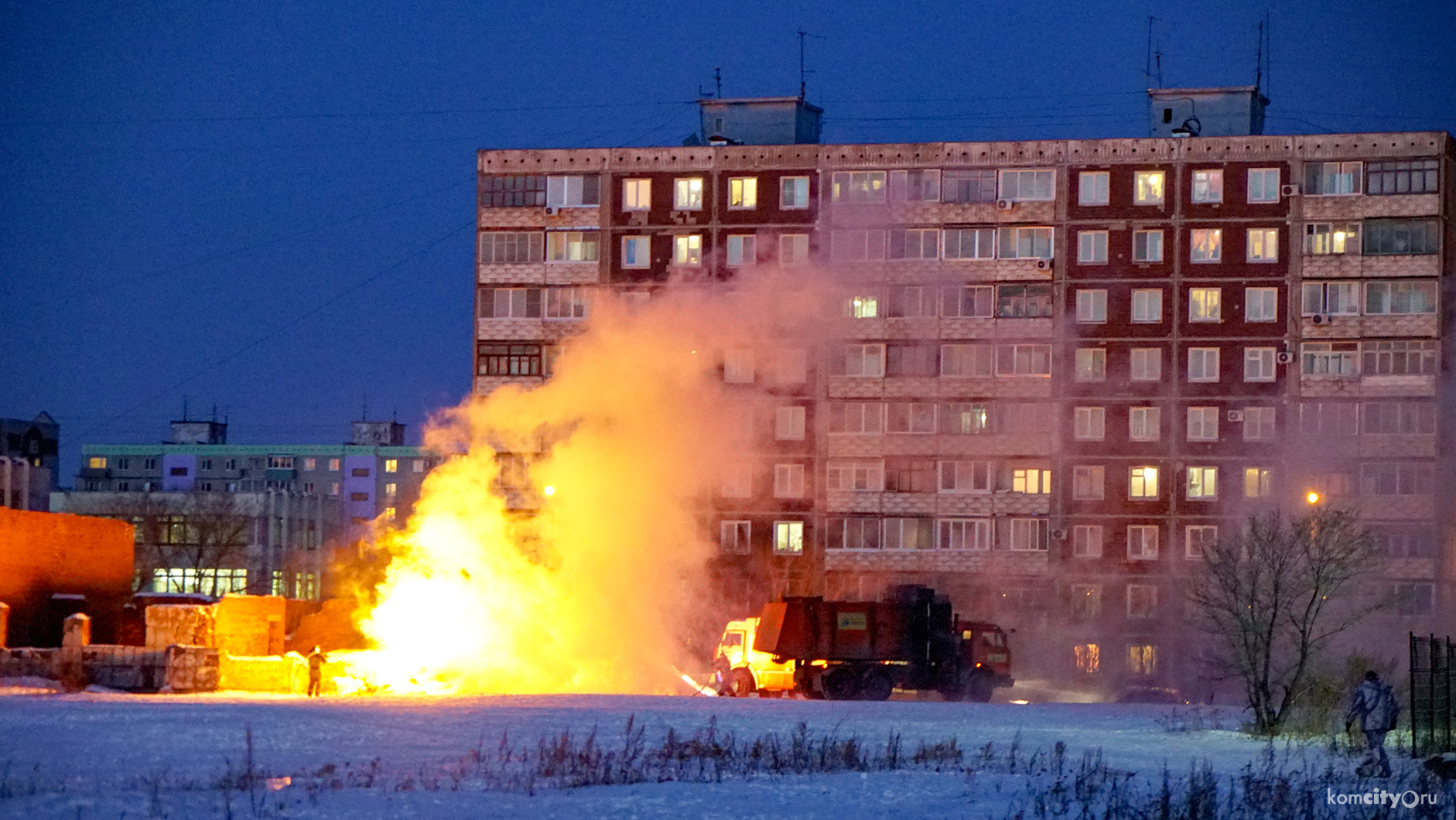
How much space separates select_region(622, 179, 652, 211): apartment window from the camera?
7525 cm

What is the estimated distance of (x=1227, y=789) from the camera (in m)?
24.5

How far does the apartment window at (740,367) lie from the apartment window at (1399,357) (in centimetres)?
2569

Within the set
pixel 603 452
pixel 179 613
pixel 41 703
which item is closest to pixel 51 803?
pixel 41 703

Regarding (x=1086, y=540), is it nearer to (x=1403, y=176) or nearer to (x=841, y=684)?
(x=1403, y=176)

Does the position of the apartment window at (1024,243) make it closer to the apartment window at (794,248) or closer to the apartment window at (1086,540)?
the apartment window at (794,248)

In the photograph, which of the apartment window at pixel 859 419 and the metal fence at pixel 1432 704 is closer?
the metal fence at pixel 1432 704

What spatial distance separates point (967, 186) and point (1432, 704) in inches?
1788

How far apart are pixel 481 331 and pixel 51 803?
2149 inches

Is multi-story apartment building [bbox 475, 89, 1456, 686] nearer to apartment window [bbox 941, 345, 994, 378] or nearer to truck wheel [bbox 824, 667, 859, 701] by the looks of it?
apartment window [bbox 941, 345, 994, 378]

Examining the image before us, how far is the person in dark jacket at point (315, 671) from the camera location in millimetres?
43031

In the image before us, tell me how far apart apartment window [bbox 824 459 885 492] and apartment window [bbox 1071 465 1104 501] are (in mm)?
8138

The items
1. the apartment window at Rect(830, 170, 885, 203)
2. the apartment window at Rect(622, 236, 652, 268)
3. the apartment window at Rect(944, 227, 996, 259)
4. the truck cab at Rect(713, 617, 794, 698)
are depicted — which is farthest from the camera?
the apartment window at Rect(622, 236, 652, 268)

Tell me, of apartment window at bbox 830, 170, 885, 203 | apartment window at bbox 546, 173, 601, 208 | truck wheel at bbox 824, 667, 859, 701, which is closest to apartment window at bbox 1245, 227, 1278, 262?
apartment window at bbox 830, 170, 885, 203

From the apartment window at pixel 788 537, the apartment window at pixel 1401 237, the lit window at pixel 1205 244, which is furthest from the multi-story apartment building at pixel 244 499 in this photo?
the apartment window at pixel 1401 237
